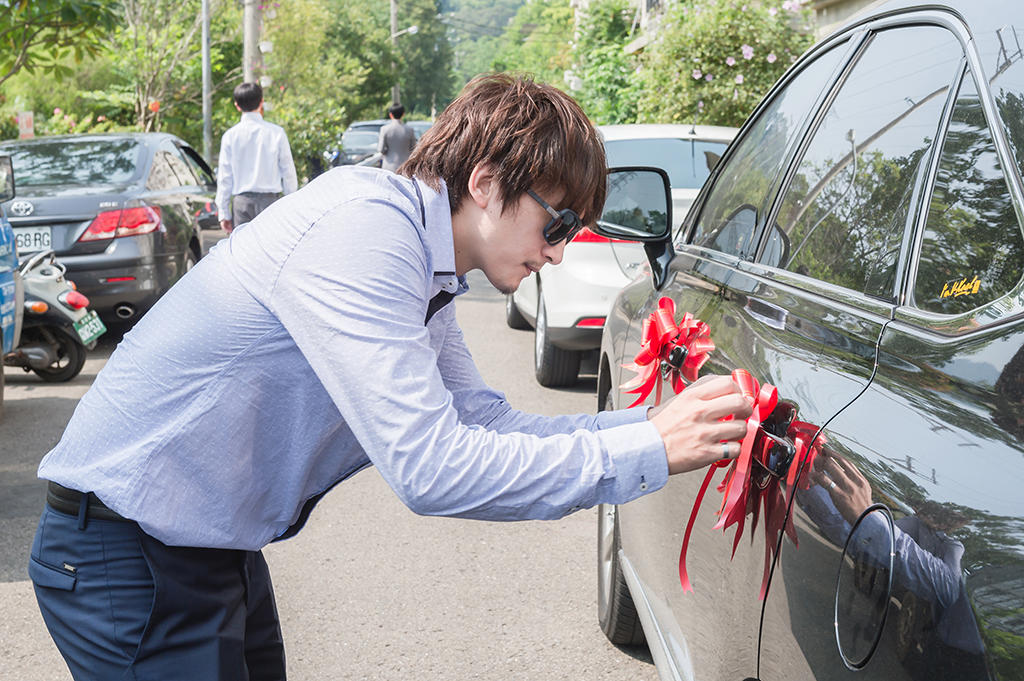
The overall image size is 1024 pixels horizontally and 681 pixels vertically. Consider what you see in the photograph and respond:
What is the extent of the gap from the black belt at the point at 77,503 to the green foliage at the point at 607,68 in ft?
50.0

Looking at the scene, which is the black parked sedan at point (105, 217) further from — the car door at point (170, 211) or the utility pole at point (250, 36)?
the utility pole at point (250, 36)

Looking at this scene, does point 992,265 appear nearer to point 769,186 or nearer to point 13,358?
point 769,186

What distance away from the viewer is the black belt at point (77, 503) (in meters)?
1.93

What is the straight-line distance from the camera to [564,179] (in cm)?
192

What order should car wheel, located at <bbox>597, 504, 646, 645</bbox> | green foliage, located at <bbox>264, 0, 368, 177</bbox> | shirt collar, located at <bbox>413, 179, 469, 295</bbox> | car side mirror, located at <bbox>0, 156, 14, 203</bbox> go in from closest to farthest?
shirt collar, located at <bbox>413, 179, 469, 295</bbox> < car wheel, located at <bbox>597, 504, 646, 645</bbox> < car side mirror, located at <bbox>0, 156, 14, 203</bbox> < green foliage, located at <bbox>264, 0, 368, 177</bbox>

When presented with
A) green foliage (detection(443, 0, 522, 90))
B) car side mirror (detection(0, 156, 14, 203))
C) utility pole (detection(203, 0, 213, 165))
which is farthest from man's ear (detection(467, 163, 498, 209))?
green foliage (detection(443, 0, 522, 90))

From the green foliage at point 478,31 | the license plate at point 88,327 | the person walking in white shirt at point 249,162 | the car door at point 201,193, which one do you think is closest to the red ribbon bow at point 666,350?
the license plate at point 88,327

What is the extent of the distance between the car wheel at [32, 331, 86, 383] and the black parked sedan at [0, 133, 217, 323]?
685 mm

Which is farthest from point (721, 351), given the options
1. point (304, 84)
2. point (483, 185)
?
point (304, 84)

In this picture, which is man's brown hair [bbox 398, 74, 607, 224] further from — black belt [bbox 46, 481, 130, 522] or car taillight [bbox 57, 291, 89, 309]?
car taillight [bbox 57, 291, 89, 309]

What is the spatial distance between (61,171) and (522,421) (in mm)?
8154

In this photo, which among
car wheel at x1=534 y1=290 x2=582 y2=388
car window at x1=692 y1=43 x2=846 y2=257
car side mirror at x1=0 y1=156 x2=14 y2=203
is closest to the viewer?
car window at x1=692 y1=43 x2=846 y2=257

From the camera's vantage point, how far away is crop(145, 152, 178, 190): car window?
9.55 meters

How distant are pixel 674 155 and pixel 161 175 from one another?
470 cm
